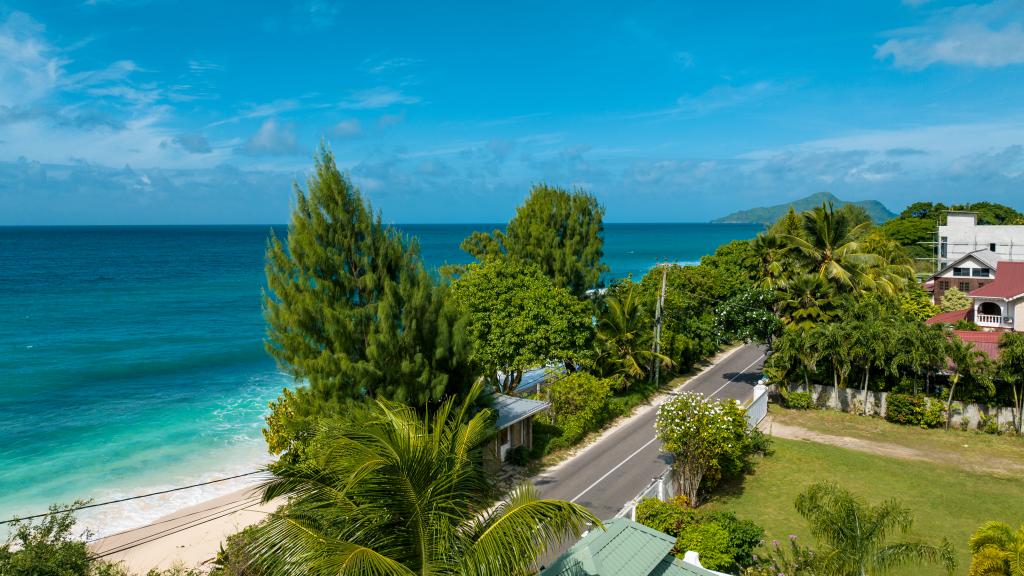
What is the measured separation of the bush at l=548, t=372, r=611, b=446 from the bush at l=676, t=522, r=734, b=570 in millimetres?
9720

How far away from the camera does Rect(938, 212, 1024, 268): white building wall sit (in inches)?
1976

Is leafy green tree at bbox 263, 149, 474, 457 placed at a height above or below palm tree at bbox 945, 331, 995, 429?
above

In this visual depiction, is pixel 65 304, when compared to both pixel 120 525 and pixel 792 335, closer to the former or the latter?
pixel 120 525

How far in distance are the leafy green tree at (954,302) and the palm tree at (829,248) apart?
1005cm

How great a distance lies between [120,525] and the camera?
19.6 m

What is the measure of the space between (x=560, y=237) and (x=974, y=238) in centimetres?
4299

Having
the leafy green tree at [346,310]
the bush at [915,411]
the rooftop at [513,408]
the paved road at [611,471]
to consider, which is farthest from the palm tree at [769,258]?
the leafy green tree at [346,310]

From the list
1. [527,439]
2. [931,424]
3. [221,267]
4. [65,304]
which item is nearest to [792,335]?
[931,424]

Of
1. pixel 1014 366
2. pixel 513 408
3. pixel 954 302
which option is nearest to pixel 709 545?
pixel 513 408

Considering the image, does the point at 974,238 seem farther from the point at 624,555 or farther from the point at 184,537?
the point at 184,537

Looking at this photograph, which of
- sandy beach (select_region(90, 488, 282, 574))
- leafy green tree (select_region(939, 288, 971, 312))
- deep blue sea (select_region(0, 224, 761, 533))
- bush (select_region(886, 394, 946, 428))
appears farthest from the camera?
leafy green tree (select_region(939, 288, 971, 312))

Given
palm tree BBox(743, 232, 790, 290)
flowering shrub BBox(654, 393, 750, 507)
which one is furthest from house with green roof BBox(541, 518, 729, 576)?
palm tree BBox(743, 232, 790, 290)

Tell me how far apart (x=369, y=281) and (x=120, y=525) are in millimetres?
12190

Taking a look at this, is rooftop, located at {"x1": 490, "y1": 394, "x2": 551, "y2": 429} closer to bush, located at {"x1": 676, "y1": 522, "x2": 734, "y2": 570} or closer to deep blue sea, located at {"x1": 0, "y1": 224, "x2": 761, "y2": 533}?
bush, located at {"x1": 676, "y1": 522, "x2": 734, "y2": 570}
